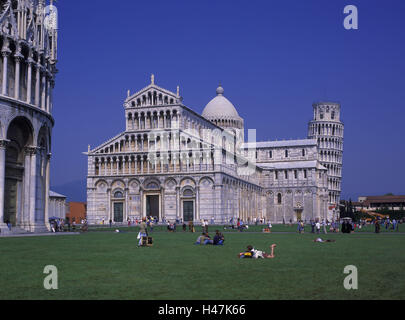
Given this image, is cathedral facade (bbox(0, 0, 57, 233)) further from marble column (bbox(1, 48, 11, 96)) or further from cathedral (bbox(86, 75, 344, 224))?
cathedral (bbox(86, 75, 344, 224))

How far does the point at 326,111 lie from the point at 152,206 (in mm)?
63509

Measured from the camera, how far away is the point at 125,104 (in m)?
82.7

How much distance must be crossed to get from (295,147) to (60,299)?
109 metres

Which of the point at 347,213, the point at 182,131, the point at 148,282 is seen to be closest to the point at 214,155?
the point at 182,131

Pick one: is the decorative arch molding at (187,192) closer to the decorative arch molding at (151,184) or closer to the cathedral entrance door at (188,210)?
the cathedral entrance door at (188,210)

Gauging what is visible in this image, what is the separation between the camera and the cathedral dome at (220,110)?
4414 inches

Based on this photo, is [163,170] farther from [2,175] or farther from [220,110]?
[2,175]

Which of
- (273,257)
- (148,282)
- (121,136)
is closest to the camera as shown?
(148,282)

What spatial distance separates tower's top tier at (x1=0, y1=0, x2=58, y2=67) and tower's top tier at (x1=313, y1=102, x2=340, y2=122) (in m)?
93.2

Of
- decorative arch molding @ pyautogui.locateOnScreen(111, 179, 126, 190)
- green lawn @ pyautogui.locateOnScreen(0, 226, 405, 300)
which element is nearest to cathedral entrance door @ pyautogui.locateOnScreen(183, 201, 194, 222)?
decorative arch molding @ pyautogui.locateOnScreen(111, 179, 126, 190)

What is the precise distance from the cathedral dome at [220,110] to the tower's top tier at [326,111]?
25356 millimetres

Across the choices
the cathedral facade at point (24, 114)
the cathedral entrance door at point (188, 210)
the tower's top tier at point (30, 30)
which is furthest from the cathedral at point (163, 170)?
the cathedral facade at point (24, 114)

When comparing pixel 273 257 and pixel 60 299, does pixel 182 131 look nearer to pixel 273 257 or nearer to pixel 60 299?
pixel 273 257

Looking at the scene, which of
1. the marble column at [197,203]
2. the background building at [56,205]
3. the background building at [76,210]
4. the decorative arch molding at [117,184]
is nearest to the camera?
the marble column at [197,203]
